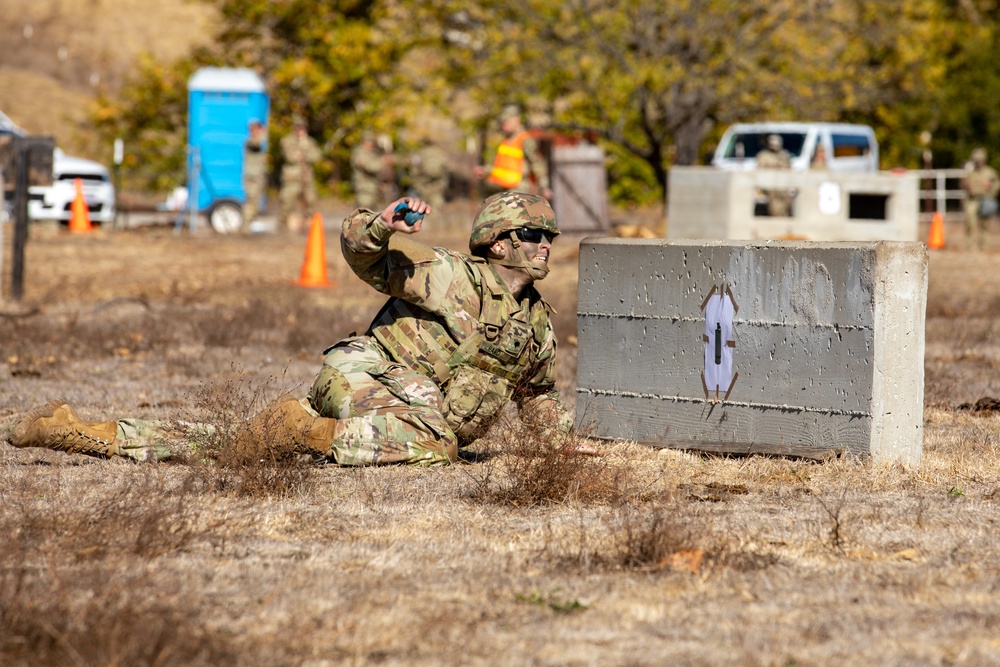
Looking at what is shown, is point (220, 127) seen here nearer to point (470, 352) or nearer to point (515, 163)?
point (515, 163)

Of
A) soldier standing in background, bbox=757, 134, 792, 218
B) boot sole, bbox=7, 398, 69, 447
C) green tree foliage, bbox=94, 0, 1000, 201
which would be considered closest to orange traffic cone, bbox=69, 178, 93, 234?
green tree foliage, bbox=94, 0, 1000, 201

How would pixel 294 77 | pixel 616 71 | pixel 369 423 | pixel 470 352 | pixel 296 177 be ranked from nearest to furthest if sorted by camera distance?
pixel 369 423 → pixel 470 352 → pixel 296 177 → pixel 616 71 → pixel 294 77

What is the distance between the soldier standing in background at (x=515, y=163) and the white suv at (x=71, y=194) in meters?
8.55

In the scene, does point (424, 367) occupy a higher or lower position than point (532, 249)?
lower

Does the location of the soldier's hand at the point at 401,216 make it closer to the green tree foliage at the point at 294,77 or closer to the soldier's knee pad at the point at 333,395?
the soldier's knee pad at the point at 333,395

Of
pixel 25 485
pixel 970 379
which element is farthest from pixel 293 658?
pixel 970 379

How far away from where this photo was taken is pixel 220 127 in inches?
1008

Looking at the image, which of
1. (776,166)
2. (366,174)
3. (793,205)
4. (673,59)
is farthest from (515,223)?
(673,59)

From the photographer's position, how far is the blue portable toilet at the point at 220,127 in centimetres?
2517

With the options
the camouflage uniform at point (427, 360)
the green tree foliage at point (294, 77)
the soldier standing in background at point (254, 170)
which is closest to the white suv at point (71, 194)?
the soldier standing in background at point (254, 170)

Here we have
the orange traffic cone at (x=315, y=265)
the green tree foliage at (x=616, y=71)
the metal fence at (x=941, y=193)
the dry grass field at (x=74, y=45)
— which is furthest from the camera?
the dry grass field at (x=74, y=45)

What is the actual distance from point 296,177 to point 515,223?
1840 centimetres

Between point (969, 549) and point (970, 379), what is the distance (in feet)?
16.5

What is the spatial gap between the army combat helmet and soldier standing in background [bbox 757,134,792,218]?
588 inches
